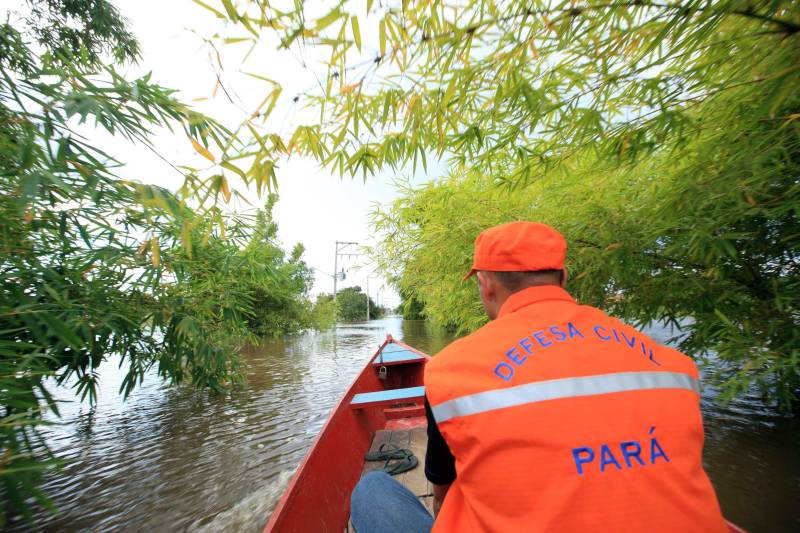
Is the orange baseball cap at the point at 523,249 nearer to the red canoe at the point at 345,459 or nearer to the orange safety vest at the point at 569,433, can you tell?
the orange safety vest at the point at 569,433

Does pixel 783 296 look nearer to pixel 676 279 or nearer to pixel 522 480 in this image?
pixel 676 279

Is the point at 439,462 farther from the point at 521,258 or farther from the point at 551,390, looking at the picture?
the point at 521,258

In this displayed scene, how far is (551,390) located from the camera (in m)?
0.82

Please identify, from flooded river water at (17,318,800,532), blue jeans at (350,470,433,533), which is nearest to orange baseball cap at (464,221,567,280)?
blue jeans at (350,470,433,533)

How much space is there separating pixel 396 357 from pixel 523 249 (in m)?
5.81

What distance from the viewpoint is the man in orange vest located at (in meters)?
0.76

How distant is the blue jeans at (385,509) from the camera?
4.32 ft

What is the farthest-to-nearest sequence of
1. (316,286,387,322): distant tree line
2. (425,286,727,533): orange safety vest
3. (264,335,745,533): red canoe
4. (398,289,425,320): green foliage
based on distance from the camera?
1. (316,286,387,322): distant tree line
2. (398,289,425,320): green foliage
3. (264,335,745,533): red canoe
4. (425,286,727,533): orange safety vest

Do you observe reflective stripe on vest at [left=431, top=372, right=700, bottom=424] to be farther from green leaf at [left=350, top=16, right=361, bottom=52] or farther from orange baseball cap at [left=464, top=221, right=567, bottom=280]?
green leaf at [left=350, top=16, right=361, bottom=52]

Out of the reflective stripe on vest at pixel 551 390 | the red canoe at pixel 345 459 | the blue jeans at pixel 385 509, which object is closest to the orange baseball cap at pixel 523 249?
the reflective stripe on vest at pixel 551 390

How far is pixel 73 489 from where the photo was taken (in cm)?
392

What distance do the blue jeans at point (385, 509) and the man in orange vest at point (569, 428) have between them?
0.44 meters

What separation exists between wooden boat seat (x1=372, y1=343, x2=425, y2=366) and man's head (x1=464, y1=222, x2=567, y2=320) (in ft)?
17.0

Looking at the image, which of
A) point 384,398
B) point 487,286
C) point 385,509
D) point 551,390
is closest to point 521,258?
point 487,286
